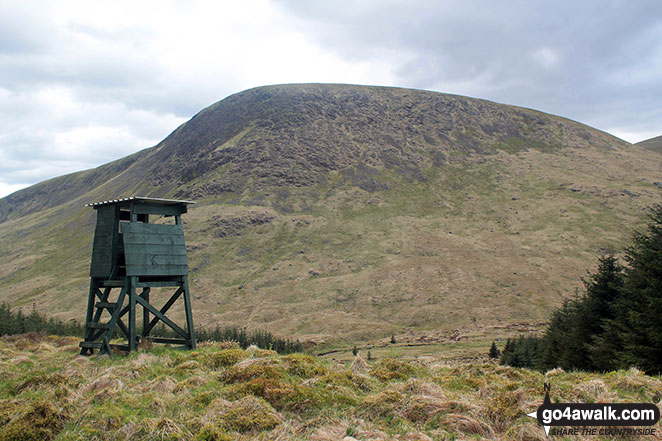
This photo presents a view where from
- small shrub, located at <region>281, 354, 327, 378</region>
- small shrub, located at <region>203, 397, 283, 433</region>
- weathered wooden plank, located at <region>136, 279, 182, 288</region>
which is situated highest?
weathered wooden plank, located at <region>136, 279, 182, 288</region>

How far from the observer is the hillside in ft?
219

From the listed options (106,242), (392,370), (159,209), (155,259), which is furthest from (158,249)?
(392,370)

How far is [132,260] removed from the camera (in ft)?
46.6

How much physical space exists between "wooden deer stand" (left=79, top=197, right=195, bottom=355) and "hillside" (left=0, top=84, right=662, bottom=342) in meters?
41.4

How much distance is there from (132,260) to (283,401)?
8870 mm

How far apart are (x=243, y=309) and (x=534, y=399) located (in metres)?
63.9

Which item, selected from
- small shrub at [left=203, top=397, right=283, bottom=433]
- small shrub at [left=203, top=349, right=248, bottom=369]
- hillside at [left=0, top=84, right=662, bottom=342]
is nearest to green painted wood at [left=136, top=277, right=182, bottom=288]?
small shrub at [left=203, top=349, right=248, bottom=369]

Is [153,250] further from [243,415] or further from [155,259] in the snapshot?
[243,415]

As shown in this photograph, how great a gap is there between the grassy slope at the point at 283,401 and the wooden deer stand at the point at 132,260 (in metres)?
3.70

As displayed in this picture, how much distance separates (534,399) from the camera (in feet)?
24.7

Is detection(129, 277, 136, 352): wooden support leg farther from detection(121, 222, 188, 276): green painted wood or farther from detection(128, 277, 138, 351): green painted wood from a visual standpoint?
detection(121, 222, 188, 276): green painted wood

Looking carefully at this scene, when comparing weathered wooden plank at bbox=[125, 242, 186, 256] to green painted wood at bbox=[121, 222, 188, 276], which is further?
weathered wooden plank at bbox=[125, 242, 186, 256]

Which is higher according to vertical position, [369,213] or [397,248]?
[369,213]

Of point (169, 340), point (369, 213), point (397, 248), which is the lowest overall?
point (169, 340)
